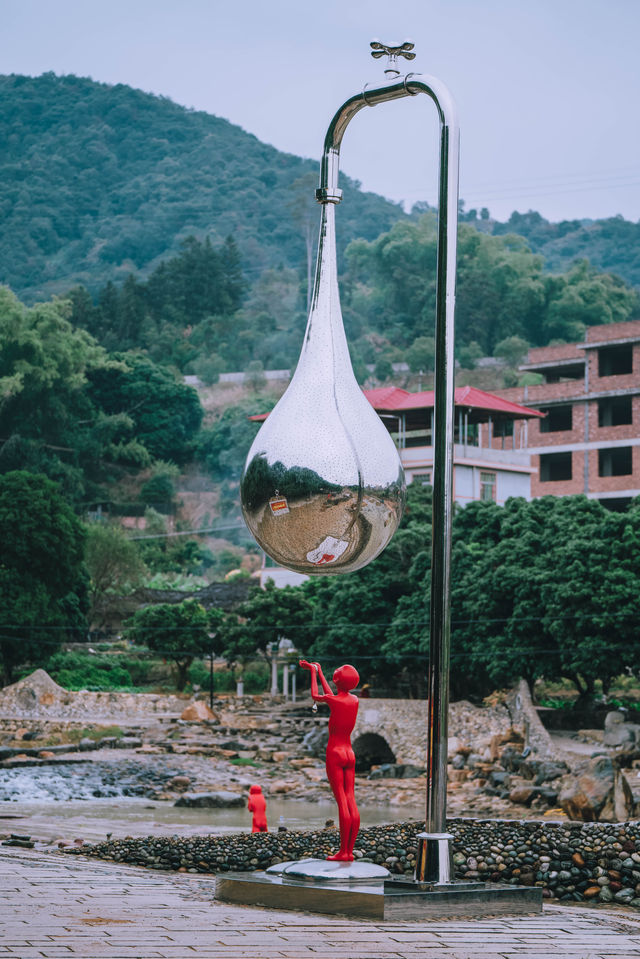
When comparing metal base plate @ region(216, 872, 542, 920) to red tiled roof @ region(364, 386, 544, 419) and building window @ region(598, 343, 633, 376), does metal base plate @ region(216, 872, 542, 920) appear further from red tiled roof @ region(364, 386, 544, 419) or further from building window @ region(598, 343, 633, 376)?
building window @ region(598, 343, 633, 376)

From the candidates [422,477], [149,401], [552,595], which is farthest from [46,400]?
[552,595]

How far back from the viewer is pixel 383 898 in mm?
5121

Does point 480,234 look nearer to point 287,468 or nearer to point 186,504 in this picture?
point 186,504

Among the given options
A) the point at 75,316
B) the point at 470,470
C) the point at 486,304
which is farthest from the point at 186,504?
the point at 470,470

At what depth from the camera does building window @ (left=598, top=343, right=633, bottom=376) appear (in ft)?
127

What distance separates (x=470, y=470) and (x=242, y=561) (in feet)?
73.8

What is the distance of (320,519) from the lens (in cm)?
455

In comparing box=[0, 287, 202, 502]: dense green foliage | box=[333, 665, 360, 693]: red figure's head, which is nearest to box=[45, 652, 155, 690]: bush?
box=[0, 287, 202, 502]: dense green foliage

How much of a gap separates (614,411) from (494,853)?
3161cm

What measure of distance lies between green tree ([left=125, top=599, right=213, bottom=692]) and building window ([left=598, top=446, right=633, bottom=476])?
13286mm

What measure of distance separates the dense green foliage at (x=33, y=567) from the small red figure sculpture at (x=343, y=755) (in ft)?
99.0

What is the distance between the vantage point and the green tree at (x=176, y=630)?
1458 inches

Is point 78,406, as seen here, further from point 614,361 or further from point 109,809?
point 109,809

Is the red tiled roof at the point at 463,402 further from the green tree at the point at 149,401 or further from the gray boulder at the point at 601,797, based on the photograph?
the green tree at the point at 149,401
